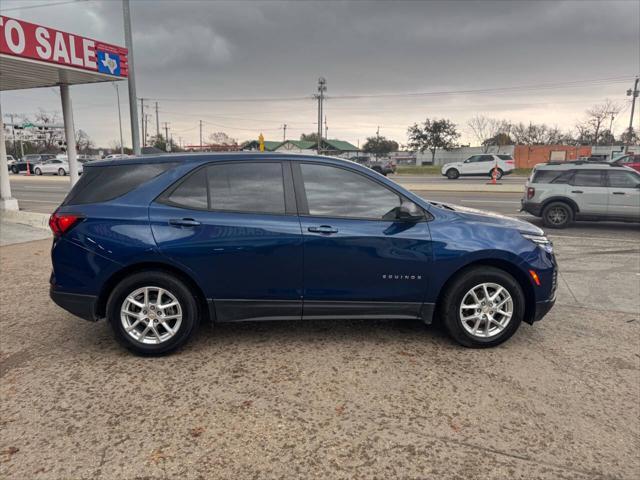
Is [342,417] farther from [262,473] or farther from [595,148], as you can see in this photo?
[595,148]

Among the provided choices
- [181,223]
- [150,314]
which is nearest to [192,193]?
[181,223]

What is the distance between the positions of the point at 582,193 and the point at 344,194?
9185 millimetres

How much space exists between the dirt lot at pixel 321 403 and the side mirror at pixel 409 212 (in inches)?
45.7

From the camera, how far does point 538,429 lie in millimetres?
2840


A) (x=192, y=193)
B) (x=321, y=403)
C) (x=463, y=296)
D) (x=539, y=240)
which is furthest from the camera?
(x=539, y=240)

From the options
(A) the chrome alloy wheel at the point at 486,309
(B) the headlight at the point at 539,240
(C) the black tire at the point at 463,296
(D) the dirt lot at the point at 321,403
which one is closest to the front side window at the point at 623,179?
(D) the dirt lot at the point at 321,403

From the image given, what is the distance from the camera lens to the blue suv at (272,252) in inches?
143

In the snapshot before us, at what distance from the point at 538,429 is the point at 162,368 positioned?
2772 mm

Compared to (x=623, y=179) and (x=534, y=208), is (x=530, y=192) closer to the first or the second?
(x=534, y=208)

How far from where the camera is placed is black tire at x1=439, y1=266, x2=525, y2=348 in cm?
385

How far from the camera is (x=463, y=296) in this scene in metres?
3.86

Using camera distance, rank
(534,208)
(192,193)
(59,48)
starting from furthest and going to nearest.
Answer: (534,208) → (59,48) → (192,193)

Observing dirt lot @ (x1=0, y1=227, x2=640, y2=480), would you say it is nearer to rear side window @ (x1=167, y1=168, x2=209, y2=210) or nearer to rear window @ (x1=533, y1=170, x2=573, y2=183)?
rear side window @ (x1=167, y1=168, x2=209, y2=210)

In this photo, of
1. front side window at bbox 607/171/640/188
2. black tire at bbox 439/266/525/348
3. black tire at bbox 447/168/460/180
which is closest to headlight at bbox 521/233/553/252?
black tire at bbox 439/266/525/348
